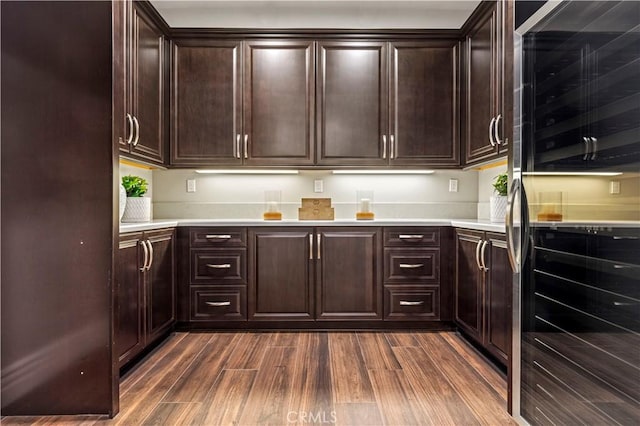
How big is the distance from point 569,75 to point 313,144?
2128 millimetres

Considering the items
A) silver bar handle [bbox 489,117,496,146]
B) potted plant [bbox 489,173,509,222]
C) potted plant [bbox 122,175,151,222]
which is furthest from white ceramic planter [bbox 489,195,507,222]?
potted plant [bbox 122,175,151,222]

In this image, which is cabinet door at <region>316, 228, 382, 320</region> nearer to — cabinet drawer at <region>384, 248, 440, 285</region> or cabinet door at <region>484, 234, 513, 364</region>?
cabinet drawer at <region>384, 248, 440, 285</region>

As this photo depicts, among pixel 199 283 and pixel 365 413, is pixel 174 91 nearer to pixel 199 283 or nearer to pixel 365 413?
pixel 199 283

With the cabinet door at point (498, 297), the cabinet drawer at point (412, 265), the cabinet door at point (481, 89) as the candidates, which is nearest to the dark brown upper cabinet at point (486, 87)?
the cabinet door at point (481, 89)

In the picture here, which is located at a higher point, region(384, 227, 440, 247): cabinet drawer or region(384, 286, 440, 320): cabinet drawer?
region(384, 227, 440, 247): cabinet drawer

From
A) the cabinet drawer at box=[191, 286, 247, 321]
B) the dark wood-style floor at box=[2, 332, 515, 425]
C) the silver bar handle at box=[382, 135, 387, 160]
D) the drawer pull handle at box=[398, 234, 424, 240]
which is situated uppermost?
the silver bar handle at box=[382, 135, 387, 160]

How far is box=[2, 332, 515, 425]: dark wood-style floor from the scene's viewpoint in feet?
6.01

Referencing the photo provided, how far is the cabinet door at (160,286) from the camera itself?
2608 mm

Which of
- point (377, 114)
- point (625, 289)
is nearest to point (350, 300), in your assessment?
point (377, 114)

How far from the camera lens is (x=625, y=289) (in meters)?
1.15

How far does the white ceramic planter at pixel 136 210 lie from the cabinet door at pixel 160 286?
0.67 feet

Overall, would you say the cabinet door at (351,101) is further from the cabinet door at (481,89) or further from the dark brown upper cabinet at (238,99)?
the cabinet door at (481,89)

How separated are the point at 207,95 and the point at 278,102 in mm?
573

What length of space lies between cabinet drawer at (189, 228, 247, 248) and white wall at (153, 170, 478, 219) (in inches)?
21.8
